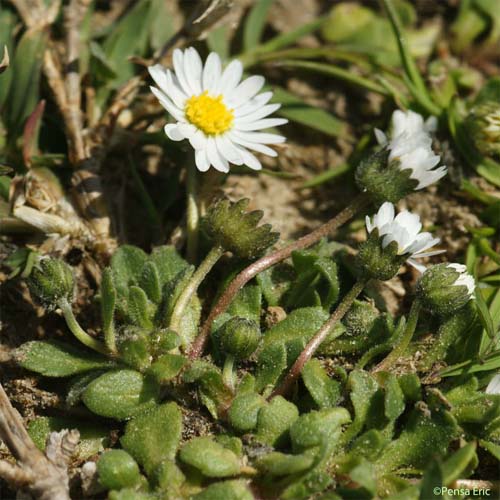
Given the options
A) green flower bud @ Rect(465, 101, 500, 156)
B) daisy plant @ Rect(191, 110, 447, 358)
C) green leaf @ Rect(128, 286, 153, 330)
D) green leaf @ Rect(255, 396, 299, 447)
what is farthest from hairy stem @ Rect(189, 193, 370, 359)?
green flower bud @ Rect(465, 101, 500, 156)

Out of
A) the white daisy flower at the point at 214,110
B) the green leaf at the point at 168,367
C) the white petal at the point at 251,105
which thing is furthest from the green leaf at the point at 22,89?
the green leaf at the point at 168,367

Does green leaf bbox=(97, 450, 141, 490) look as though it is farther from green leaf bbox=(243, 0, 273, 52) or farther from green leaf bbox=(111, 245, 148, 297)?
green leaf bbox=(243, 0, 273, 52)

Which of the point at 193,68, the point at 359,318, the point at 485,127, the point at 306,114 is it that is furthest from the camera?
the point at 306,114

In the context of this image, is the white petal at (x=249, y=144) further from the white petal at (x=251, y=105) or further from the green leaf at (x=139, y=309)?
the green leaf at (x=139, y=309)

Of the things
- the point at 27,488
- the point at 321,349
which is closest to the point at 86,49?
the point at 321,349

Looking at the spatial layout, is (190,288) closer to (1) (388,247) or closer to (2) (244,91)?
(1) (388,247)

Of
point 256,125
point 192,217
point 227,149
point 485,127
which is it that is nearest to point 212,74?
point 256,125

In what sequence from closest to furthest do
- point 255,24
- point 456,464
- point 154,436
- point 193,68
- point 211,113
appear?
1. point 456,464
2. point 154,436
3. point 211,113
4. point 193,68
5. point 255,24
